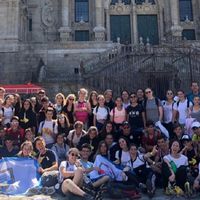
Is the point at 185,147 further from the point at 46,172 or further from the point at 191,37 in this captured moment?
the point at 191,37

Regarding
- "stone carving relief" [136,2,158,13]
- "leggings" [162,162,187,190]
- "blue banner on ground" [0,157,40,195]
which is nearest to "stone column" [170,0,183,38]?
"stone carving relief" [136,2,158,13]

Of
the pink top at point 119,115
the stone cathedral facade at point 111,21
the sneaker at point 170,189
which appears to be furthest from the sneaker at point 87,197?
the stone cathedral facade at point 111,21

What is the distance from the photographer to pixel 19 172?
11.0 metres

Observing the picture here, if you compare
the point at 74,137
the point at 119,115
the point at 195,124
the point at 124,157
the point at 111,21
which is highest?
the point at 111,21

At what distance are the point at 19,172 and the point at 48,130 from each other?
202 centimetres

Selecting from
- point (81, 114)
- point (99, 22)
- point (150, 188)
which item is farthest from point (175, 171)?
point (99, 22)

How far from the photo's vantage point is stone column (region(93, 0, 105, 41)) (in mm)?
38062

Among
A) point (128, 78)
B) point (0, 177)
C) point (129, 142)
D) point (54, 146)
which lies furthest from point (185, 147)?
point (128, 78)

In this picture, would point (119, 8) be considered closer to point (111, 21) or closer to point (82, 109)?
point (111, 21)

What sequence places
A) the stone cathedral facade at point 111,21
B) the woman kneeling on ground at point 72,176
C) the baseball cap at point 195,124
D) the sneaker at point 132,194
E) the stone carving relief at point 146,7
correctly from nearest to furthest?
the woman kneeling on ground at point 72,176 < the sneaker at point 132,194 < the baseball cap at point 195,124 < the stone cathedral facade at point 111,21 < the stone carving relief at point 146,7

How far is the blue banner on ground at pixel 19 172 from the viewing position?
1077 centimetres

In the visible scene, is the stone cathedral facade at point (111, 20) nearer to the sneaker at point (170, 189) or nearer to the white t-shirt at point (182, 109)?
the white t-shirt at point (182, 109)

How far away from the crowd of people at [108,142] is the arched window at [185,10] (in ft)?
94.2

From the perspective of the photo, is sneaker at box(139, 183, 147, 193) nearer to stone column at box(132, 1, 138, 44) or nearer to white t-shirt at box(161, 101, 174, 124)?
white t-shirt at box(161, 101, 174, 124)
